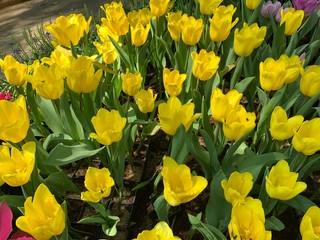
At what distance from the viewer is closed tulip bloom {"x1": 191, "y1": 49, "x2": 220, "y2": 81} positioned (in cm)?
135

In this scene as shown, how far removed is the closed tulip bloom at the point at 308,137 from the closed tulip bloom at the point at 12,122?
0.67 metres

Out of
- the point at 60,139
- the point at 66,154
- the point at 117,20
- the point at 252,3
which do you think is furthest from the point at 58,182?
the point at 252,3

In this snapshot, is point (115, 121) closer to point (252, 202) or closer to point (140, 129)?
point (252, 202)

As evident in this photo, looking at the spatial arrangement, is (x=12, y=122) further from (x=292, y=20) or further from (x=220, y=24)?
(x=292, y=20)

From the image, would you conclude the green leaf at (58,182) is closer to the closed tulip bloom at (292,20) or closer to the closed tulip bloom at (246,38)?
the closed tulip bloom at (246,38)

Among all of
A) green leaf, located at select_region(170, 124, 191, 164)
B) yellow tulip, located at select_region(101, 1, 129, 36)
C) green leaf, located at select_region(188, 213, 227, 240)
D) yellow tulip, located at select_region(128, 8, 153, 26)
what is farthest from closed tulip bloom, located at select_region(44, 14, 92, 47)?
green leaf, located at select_region(188, 213, 227, 240)

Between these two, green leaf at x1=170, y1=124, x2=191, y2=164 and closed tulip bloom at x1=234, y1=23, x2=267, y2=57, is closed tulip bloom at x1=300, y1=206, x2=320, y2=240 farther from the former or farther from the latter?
closed tulip bloom at x1=234, y1=23, x2=267, y2=57

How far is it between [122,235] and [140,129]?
1.58ft

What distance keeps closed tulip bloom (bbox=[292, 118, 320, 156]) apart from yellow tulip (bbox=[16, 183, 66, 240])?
1.88ft

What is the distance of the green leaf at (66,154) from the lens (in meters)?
1.24

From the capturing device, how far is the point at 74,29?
59.5 inches

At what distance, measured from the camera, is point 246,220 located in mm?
892

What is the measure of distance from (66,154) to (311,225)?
70cm

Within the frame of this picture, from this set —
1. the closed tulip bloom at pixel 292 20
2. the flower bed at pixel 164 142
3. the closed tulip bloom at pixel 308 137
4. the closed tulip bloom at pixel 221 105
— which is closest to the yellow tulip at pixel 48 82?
the flower bed at pixel 164 142
